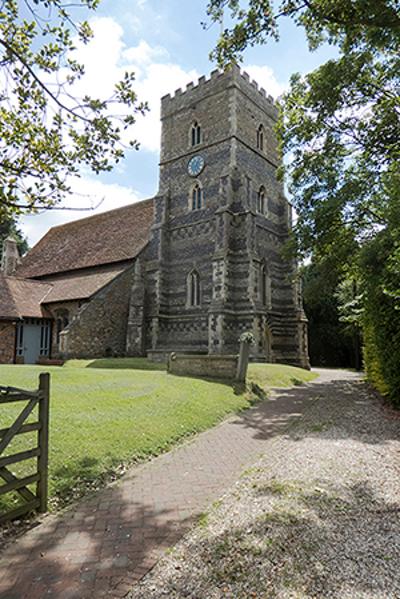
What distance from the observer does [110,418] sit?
755 cm

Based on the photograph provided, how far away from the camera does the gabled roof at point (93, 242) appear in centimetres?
2563

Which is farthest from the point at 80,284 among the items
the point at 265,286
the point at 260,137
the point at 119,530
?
the point at 119,530

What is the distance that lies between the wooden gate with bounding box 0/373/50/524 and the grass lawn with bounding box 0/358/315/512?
1.07 ft

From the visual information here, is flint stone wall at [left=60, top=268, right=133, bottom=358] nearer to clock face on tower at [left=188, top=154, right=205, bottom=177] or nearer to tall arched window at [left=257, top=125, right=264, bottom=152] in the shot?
clock face on tower at [left=188, top=154, right=205, bottom=177]

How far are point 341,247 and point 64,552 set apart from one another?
16268 millimetres

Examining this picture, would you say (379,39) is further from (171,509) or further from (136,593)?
(136,593)

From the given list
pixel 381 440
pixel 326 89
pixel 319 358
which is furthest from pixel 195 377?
pixel 319 358

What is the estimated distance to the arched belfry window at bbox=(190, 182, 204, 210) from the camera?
23422 millimetres

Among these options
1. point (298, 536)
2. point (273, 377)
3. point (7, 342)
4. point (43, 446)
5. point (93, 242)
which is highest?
point (93, 242)

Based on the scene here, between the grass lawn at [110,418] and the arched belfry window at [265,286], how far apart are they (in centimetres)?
1071

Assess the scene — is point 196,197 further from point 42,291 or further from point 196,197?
point 42,291

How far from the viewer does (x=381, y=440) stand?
7188 millimetres

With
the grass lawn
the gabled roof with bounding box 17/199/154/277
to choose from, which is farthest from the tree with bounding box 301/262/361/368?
the grass lawn

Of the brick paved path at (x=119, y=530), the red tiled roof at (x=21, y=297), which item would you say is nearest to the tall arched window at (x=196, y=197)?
the red tiled roof at (x=21, y=297)
